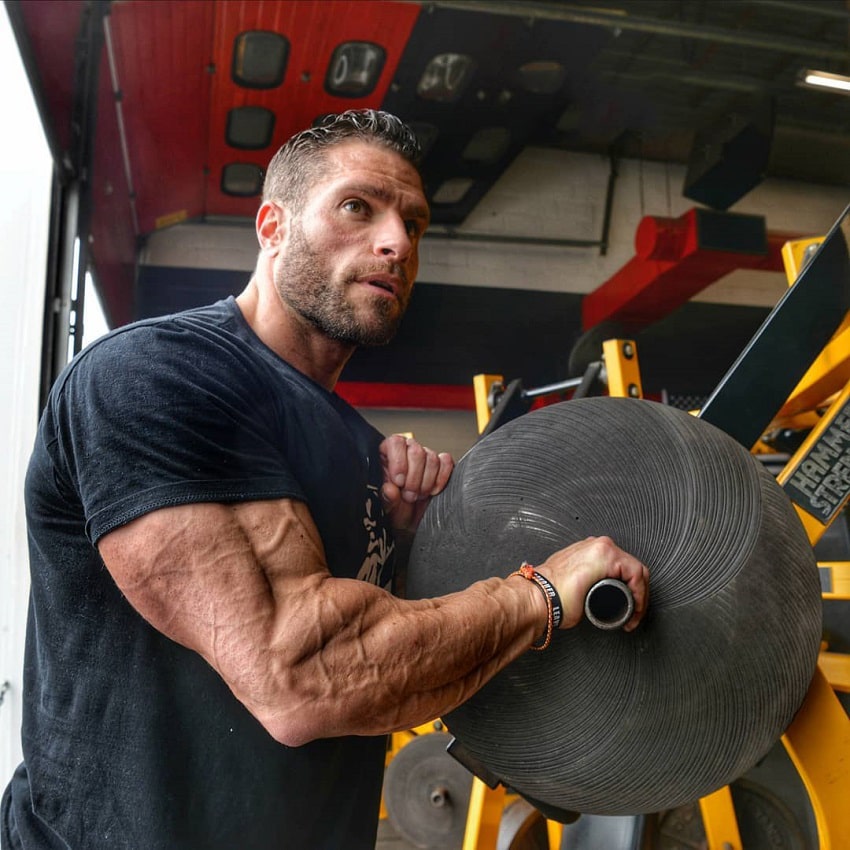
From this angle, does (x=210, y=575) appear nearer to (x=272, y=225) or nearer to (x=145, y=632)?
(x=145, y=632)

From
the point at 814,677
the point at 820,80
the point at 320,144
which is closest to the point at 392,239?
the point at 320,144

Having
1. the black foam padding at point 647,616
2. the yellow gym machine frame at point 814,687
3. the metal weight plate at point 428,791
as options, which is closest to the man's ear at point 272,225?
the black foam padding at point 647,616

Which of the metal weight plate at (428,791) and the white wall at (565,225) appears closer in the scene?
the metal weight plate at (428,791)

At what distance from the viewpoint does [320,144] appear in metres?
1.01

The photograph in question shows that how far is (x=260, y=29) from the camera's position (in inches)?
111

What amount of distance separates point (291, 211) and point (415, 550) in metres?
0.43

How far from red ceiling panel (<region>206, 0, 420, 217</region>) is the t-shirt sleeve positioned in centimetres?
241

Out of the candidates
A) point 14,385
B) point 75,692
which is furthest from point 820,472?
point 14,385

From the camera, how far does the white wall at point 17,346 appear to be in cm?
186

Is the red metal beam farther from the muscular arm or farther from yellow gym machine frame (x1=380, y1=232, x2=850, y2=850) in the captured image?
the muscular arm

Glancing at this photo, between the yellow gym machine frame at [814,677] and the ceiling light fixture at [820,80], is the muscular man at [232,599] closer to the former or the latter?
the yellow gym machine frame at [814,677]

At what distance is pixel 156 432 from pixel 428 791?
7.36 ft

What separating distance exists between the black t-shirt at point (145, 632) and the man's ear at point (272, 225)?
21 centimetres

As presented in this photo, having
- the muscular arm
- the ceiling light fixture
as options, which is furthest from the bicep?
the ceiling light fixture
